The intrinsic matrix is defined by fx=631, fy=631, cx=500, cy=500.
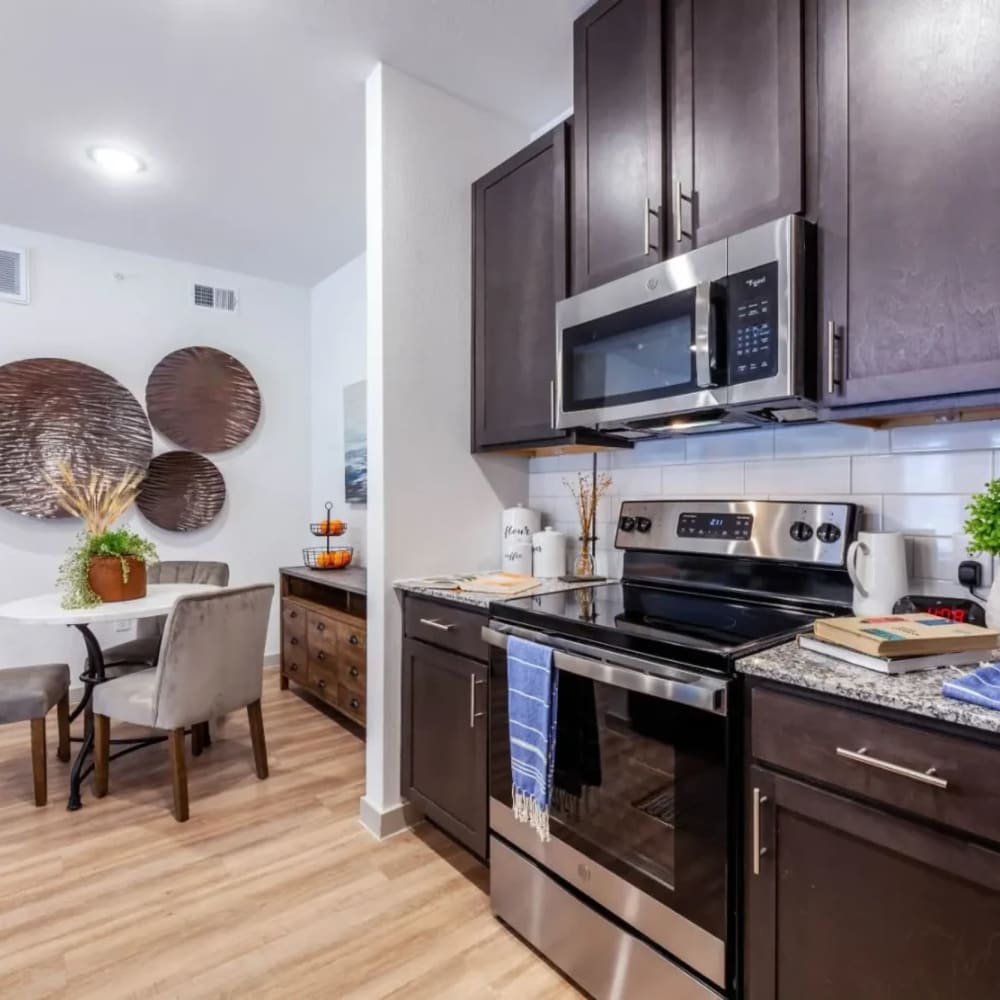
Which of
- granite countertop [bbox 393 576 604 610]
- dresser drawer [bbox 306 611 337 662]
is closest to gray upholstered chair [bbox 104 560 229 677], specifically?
dresser drawer [bbox 306 611 337 662]

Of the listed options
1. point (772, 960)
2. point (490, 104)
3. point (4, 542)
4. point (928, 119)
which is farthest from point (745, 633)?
point (4, 542)

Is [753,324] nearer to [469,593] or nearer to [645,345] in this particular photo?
[645,345]

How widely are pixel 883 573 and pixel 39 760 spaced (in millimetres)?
2964

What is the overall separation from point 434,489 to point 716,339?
1.19 metres

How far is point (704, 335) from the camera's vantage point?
1.52 metres

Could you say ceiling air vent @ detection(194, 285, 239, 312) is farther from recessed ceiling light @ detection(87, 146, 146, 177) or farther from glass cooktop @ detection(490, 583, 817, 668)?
glass cooktop @ detection(490, 583, 817, 668)

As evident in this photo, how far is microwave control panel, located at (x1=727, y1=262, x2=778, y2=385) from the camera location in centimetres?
140

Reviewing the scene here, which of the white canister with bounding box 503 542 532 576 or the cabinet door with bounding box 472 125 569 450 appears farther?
the white canister with bounding box 503 542 532 576

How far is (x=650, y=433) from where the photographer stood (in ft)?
6.69

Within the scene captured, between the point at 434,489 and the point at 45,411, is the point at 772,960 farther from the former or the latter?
the point at 45,411

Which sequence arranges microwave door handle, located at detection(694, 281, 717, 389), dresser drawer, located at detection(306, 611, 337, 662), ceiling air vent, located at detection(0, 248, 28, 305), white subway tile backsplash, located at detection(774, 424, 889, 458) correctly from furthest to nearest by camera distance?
ceiling air vent, located at detection(0, 248, 28, 305) < dresser drawer, located at detection(306, 611, 337, 662) < white subway tile backsplash, located at detection(774, 424, 889, 458) < microwave door handle, located at detection(694, 281, 717, 389)

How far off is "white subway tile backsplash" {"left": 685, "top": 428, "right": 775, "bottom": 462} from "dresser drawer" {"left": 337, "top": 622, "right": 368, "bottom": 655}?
180cm

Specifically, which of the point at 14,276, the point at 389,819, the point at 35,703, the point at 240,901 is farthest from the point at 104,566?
the point at 14,276

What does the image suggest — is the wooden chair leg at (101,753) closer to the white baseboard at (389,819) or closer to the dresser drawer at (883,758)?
the white baseboard at (389,819)
